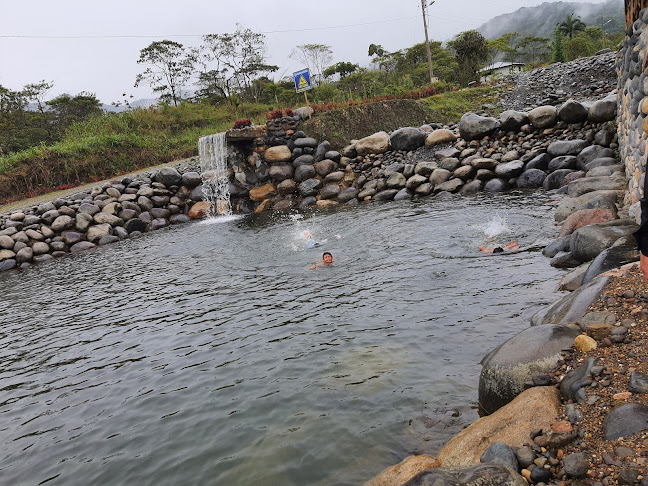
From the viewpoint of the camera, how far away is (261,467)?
3.79 m

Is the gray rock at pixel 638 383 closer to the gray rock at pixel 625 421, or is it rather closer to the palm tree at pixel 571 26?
the gray rock at pixel 625 421

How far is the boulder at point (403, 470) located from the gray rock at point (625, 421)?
1.25 m

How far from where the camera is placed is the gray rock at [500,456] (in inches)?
108

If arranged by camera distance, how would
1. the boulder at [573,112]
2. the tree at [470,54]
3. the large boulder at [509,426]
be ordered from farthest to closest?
the tree at [470,54]
the boulder at [573,112]
the large boulder at [509,426]

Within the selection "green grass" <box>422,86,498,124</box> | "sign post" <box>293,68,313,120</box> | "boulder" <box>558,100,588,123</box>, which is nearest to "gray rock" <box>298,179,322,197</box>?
"sign post" <box>293,68,313,120</box>

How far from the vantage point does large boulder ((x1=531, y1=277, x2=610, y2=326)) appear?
4.20 meters

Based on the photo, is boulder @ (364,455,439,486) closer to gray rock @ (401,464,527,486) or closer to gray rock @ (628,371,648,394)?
gray rock @ (401,464,527,486)

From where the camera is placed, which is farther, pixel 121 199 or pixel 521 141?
pixel 121 199

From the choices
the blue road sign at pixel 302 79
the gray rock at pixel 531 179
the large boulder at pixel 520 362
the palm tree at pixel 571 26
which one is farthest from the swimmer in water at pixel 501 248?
the palm tree at pixel 571 26

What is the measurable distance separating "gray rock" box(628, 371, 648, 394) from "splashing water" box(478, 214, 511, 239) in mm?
6920

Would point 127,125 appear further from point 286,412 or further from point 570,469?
point 570,469

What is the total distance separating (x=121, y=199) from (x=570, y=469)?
1931 centimetres

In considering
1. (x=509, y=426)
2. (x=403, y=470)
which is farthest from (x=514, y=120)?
(x=403, y=470)

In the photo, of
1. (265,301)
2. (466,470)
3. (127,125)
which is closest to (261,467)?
(466,470)
